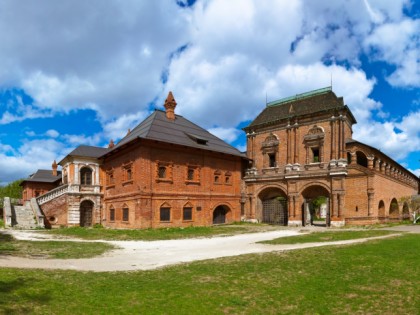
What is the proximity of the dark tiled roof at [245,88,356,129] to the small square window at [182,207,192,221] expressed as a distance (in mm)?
10632

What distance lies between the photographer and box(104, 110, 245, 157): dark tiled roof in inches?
969

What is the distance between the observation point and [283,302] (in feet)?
20.9

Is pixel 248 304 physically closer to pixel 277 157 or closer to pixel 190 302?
pixel 190 302

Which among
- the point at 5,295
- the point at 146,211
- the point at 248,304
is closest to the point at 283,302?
the point at 248,304

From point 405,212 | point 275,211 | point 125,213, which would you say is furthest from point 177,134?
point 405,212

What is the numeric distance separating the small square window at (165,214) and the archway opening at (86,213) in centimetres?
933

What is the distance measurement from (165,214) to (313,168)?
12394 millimetres

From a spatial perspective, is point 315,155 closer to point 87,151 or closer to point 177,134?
point 177,134

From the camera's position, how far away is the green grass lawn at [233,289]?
591cm

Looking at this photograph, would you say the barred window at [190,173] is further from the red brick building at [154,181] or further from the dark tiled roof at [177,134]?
the dark tiled roof at [177,134]

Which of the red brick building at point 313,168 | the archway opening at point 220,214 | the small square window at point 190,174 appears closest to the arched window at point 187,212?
the small square window at point 190,174

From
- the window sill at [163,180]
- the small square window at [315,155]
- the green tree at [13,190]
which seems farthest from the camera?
the green tree at [13,190]

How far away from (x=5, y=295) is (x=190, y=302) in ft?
11.1

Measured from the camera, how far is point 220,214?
28.5m
